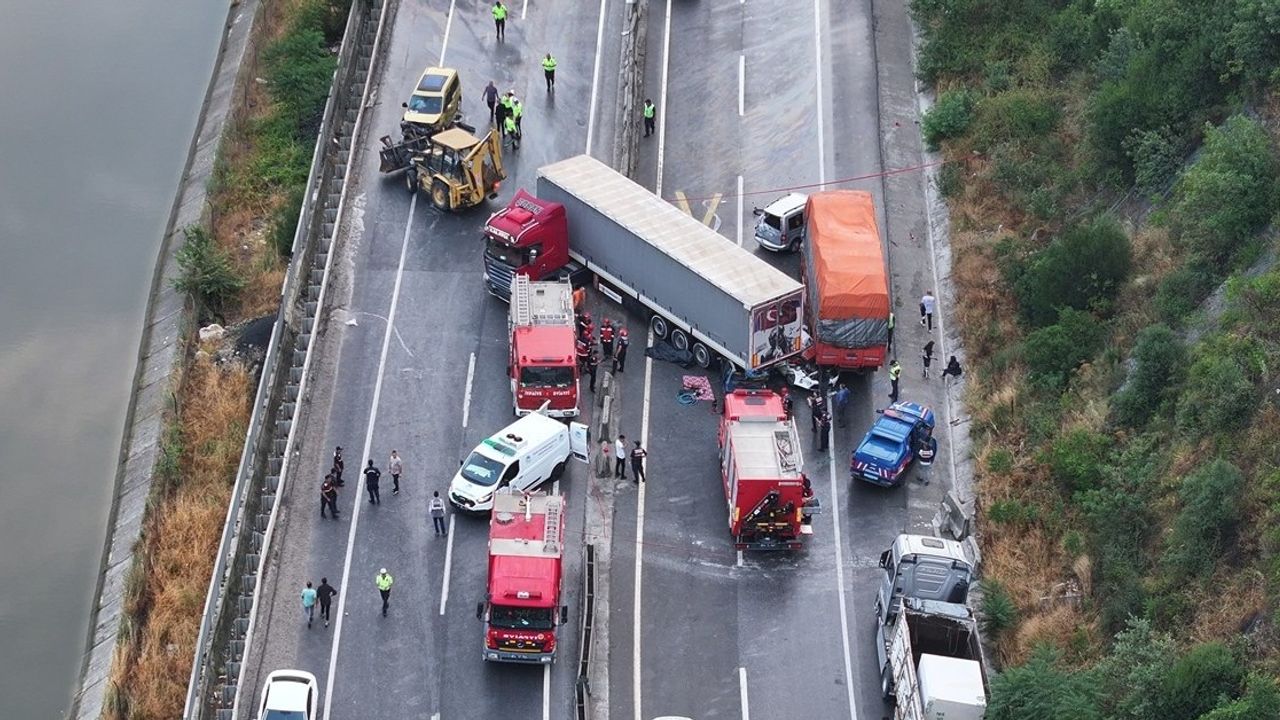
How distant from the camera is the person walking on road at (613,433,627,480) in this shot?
4603 cm

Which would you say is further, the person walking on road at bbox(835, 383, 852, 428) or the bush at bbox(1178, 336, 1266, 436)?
the person walking on road at bbox(835, 383, 852, 428)

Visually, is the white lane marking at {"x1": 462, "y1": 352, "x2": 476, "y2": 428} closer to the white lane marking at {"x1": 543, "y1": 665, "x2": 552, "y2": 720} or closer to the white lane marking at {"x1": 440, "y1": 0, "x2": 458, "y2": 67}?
the white lane marking at {"x1": 543, "y1": 665, "x2": 552, "y2": 720}

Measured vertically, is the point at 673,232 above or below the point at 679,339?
above

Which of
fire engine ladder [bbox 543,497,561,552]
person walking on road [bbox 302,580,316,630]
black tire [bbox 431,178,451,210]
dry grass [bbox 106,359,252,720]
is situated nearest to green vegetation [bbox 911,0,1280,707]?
fire engine ladder [bbox 543,497,561,552]

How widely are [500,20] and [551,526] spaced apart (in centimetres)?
2983

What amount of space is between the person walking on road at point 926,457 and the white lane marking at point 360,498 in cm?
1482

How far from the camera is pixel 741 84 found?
63625 mm

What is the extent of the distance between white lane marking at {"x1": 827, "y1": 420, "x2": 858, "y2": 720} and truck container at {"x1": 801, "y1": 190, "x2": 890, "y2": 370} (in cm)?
241

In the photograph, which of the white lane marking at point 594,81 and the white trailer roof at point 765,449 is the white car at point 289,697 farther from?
the white lane marking at point 594,81

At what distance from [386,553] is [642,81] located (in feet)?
84.9

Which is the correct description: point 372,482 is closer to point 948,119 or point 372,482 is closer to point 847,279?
point 847,279

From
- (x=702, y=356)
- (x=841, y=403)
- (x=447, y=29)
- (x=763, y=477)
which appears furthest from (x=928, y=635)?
(x=447, y=29)

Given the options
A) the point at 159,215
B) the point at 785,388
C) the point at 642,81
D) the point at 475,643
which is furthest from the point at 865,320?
the point at 159,215

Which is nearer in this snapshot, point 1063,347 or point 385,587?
point 385,587
